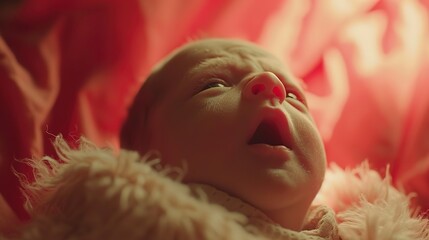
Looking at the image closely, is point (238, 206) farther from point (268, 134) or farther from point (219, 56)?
point (219, 56)

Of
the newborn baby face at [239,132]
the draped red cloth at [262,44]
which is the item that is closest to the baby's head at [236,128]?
the newborn baby face at [239,132]

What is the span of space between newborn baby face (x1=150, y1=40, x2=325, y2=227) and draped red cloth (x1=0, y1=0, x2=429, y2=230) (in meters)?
0.27

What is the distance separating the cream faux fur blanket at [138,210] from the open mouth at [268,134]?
90 mm

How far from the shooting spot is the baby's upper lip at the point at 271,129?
2.42ft

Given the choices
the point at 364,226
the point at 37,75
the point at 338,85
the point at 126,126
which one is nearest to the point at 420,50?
the point at 338,85

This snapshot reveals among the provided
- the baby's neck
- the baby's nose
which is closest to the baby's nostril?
the baby's nose

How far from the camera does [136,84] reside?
111cm

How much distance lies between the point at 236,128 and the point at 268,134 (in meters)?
0.05

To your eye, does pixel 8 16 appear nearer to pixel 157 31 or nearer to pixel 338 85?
pixel 157 31

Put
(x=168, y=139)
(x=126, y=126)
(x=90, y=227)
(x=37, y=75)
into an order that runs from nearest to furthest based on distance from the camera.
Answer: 1. (x=90, y=227)
2. (x=168, y=139)
3. (x=126, y=126)
4. (x=37, y=75)

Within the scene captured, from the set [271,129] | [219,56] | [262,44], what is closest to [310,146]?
[271,129]

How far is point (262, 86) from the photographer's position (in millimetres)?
764

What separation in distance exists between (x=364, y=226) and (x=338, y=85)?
15.5 inches

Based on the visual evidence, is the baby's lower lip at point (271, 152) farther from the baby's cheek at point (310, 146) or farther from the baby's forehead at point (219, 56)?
the baby's forehead at point (219, 56)
